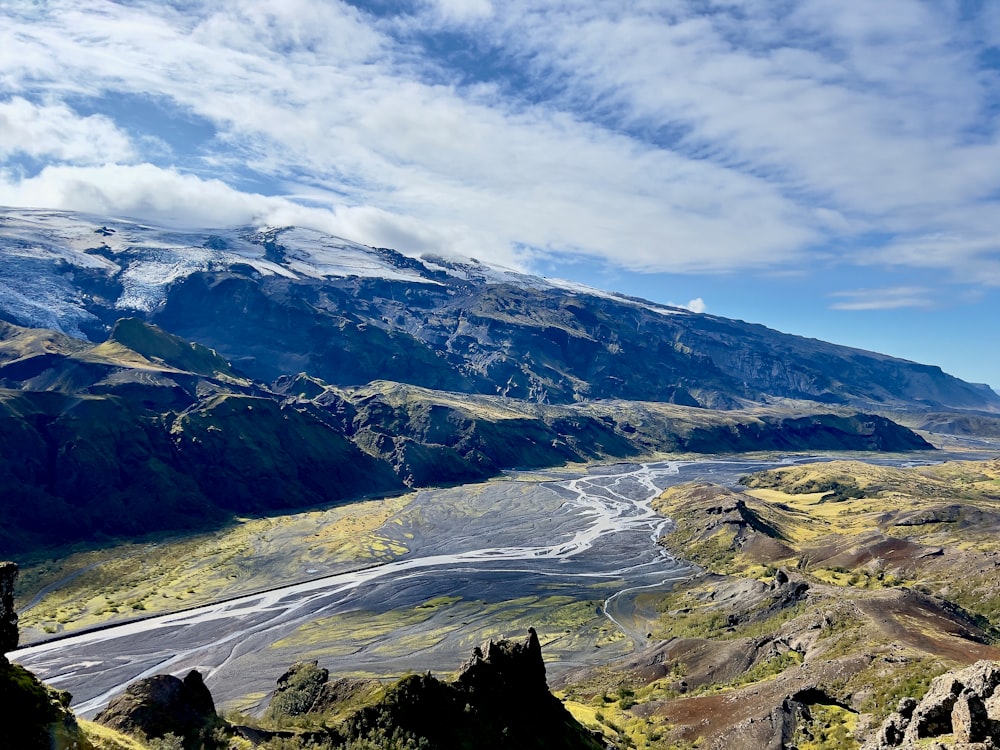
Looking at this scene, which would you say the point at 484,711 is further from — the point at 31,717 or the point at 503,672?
the point at 31,717

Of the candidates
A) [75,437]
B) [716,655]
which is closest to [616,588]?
[716,655]

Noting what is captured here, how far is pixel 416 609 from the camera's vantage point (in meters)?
115

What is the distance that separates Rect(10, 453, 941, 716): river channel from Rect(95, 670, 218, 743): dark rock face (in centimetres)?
4192

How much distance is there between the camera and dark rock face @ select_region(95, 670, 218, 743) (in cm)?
3347

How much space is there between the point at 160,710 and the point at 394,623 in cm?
7719

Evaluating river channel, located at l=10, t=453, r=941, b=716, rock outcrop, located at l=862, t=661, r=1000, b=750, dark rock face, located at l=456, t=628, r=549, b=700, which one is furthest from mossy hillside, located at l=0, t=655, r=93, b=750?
river channel, located at l=10, t=453, r=941, b=716

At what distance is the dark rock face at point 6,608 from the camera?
78.6 feet

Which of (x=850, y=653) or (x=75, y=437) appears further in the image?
(x=75, y=437)

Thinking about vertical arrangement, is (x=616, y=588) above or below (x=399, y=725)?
below

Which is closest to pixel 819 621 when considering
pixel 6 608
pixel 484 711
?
pixel 484 711

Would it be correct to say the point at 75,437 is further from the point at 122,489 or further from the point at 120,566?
the point at 120,566

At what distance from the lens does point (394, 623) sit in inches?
4262

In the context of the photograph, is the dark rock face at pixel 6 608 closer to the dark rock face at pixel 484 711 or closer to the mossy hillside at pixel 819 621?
the dark rock face at pixel 484 711

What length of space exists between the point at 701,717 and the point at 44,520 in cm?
17397
